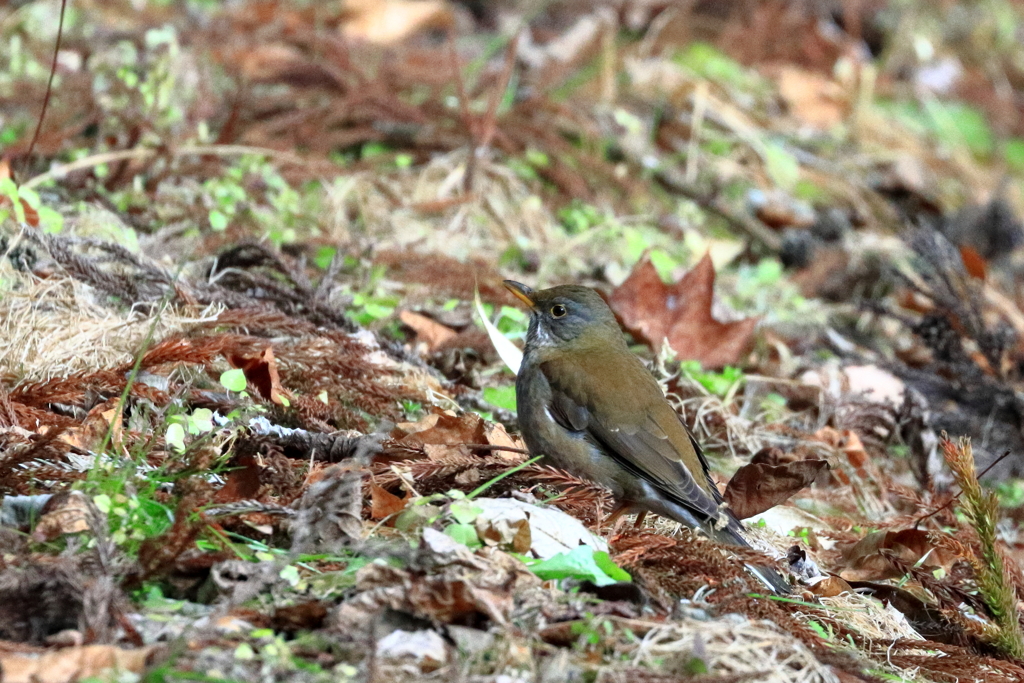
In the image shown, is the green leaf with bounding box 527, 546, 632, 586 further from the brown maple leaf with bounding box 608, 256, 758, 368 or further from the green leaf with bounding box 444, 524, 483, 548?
the brown maple leaf with bounding box 608, 256, 758, 368

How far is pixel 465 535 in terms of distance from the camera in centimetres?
329

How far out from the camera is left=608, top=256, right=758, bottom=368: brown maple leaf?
6.03 meters

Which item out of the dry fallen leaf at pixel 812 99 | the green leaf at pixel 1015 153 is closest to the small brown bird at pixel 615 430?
the dry fallen leaf at pixel 812 99

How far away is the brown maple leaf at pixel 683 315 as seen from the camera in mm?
6027

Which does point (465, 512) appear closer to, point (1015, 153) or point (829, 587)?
point (829, 587)

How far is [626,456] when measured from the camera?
4.31 m

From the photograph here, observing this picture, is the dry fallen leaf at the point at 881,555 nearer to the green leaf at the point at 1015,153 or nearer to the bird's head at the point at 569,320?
the bird's head at the point at 569,320

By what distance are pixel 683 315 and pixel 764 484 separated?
204 cm

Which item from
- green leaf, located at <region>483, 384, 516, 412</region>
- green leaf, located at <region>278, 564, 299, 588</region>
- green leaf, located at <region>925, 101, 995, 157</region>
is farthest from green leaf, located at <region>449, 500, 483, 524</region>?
green leaf, located at <region>925, 101, 995, 157</region>

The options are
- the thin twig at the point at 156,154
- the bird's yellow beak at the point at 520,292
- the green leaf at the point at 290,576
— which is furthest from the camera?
the thin twig at the point at 156,154

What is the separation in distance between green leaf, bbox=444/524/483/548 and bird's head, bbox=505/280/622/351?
1776 mm

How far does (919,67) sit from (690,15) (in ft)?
10.8

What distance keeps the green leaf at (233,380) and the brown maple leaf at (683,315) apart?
2.43 m

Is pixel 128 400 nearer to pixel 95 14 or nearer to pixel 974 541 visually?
pixel 974 541
